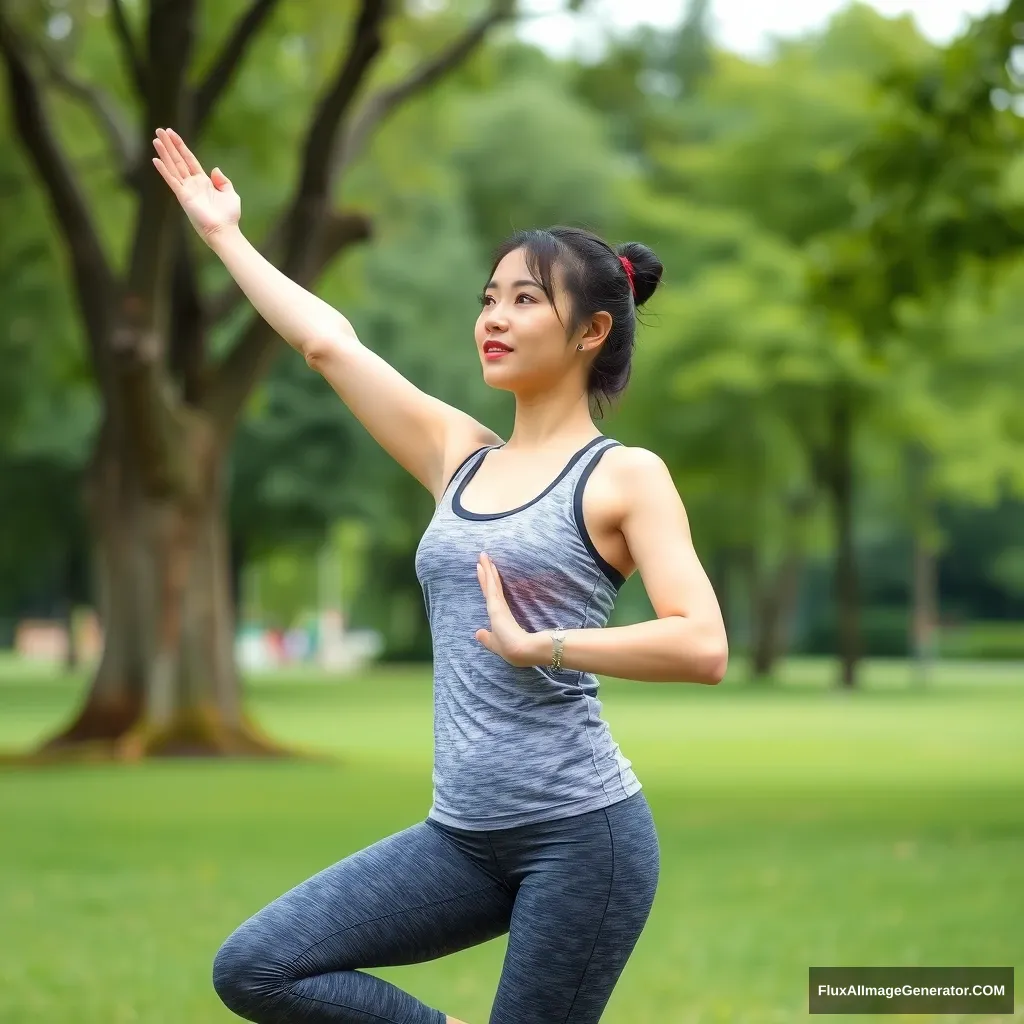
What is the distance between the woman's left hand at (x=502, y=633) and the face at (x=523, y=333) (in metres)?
0.50

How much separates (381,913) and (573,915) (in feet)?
1.22

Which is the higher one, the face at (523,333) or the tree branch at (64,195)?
the tree branch at (64,195)

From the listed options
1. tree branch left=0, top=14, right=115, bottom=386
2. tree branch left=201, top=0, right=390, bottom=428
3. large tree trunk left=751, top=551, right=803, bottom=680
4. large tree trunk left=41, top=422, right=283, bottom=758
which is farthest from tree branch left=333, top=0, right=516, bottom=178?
large tree trunk left=751, top=551, right=803, bottom=680

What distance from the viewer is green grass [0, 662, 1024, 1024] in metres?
8.12

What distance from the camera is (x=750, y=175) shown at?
3975 centimetres

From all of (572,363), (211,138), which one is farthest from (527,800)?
(211,138)

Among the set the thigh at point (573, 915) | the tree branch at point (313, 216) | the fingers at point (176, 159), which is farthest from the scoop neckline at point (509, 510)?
the tree branch at point (313, 216)

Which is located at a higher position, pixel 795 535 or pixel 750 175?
pixel 750 175

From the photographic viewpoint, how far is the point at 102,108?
2152 centimetres

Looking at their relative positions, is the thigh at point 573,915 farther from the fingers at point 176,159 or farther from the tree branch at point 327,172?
the tree branch at point 327,172

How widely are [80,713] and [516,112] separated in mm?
31773

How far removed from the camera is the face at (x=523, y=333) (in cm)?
392

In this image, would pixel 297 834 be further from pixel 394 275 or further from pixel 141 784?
pixel 394 275

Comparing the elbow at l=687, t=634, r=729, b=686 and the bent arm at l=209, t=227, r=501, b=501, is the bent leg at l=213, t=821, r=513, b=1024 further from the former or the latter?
the bent arm at l=209, t=227, r=501, b=501
